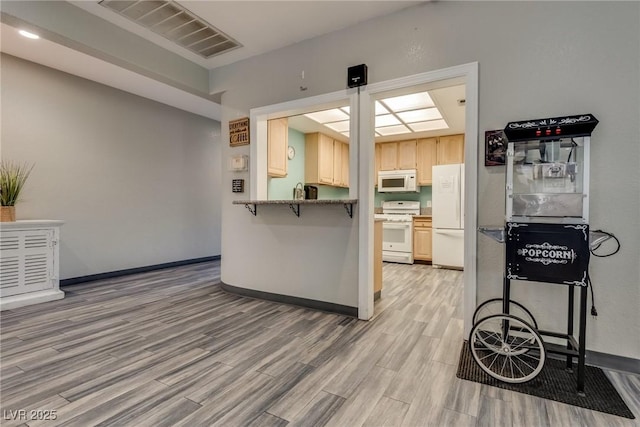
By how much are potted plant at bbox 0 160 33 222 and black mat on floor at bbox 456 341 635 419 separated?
183 inches

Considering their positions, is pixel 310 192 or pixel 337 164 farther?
pixel 337 164

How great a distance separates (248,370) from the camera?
195 centimetres

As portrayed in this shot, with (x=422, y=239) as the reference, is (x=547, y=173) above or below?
above

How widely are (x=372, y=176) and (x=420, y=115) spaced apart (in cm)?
221

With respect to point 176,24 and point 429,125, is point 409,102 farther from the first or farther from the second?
point 176,24

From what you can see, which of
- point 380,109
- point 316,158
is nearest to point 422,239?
point 316,158

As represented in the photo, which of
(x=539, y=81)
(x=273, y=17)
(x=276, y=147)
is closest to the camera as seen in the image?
(x=539, y=81)

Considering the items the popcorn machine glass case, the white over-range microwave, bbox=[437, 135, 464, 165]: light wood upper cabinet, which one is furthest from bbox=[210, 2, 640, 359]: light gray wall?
bbox=[437, 135, 464, 165]: light wood upper cabinet

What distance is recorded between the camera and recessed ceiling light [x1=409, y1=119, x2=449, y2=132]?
4895 millimetres

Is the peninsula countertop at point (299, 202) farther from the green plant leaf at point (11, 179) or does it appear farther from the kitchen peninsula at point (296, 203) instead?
the green plant leaf at point (11, 179)

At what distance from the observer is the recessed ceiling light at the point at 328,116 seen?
4.28 m

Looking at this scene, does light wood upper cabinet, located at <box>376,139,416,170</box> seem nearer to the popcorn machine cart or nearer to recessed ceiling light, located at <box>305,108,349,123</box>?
recessed ceiling light, located at <box>305,108,349,123</box>

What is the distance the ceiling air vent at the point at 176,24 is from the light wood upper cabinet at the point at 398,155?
407 cm

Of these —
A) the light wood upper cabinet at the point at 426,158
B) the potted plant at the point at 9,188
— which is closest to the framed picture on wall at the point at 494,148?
the light wood upper cabinet at the point at 426,158
